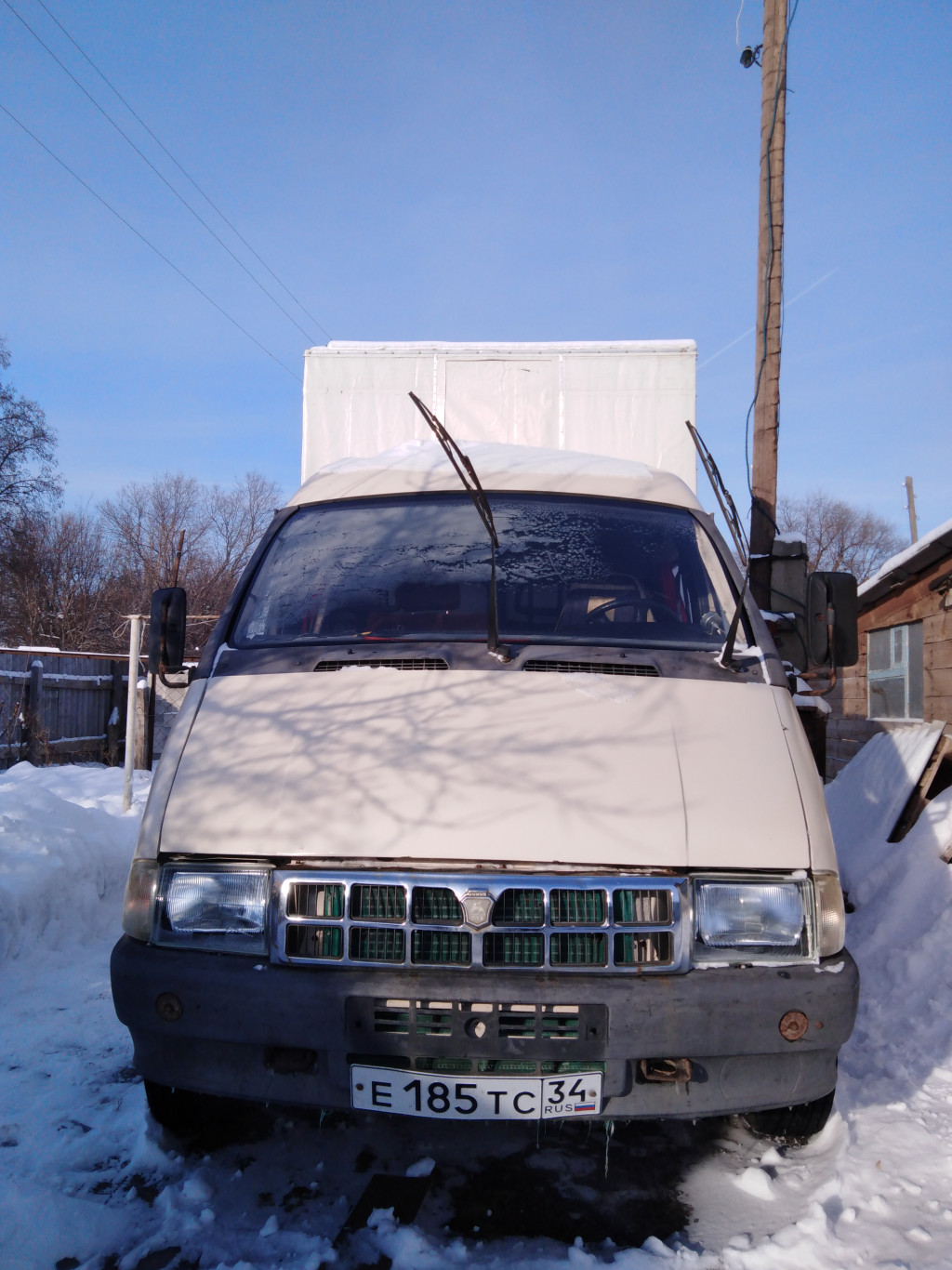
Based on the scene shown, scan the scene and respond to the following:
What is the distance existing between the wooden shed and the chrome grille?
5940mm

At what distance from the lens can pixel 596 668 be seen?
311cm

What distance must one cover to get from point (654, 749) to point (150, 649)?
2.19 m

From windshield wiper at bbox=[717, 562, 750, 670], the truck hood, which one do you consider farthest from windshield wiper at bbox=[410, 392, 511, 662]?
windshield wiper at bbox=[717, 562, 750, 670]

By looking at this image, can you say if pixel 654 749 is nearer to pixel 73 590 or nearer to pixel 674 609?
pixel 674 609

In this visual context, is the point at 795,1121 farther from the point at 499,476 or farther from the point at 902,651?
the point at 902,651

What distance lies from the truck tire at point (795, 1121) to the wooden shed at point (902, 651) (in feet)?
17.2

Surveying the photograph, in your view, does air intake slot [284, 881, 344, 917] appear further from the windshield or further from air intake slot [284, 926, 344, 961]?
the windshield

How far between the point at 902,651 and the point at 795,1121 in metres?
Answer: 8.34

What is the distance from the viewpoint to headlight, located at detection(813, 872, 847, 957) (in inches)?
99.6

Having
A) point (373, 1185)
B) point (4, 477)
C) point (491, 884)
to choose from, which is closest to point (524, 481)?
point (491, 884)

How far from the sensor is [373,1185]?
A: 279 centimetres

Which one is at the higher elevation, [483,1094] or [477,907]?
[477,907]

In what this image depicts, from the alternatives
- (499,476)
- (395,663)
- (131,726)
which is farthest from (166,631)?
(131,726)

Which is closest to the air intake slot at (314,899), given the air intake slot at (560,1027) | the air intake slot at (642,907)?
the air intake slot at (560,1027)
